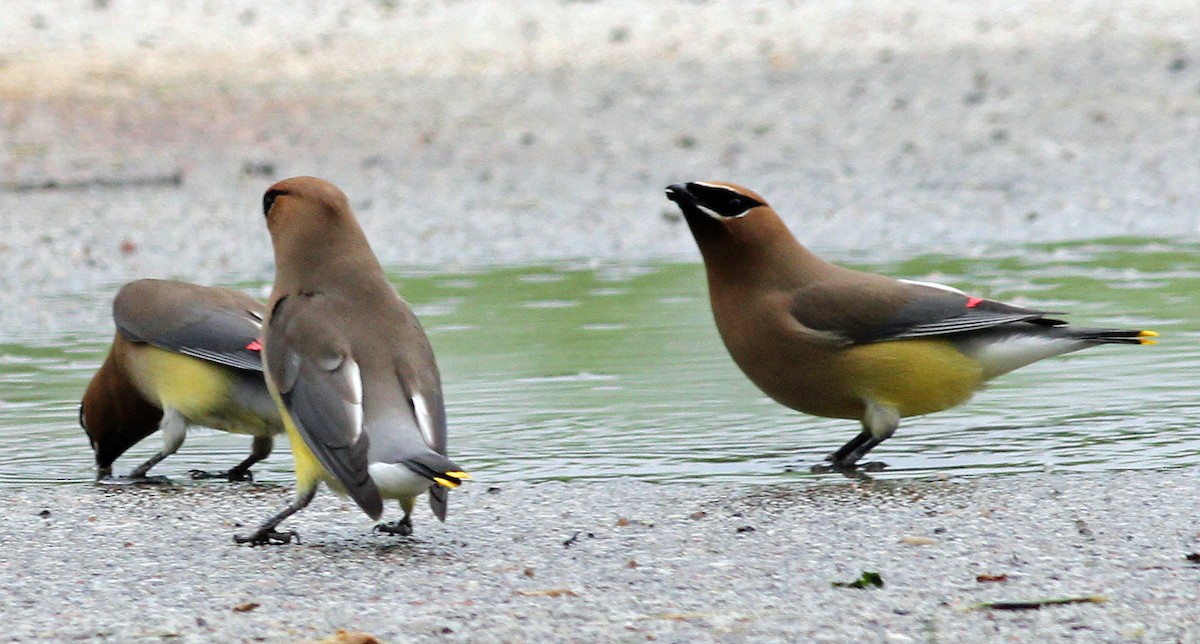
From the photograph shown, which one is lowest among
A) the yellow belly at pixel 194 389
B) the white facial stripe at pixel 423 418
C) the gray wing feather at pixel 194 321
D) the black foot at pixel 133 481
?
the black foot at pixel 133 481

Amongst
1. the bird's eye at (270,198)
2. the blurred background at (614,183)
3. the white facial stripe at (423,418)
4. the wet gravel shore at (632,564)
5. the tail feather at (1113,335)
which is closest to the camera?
the wet gravel shore at (632,564)

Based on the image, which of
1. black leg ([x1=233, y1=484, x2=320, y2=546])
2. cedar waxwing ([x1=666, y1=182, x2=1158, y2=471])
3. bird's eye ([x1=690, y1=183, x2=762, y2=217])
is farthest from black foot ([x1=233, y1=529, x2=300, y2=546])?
bird's eye ([x1=690, y1=183, x2=762, y2=217])

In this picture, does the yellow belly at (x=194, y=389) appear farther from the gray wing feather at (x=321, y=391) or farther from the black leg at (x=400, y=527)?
the black leg at (x=400, y=527)

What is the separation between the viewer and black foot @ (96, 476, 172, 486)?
235 inches

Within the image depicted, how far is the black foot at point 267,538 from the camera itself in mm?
4918

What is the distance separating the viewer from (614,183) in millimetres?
12844

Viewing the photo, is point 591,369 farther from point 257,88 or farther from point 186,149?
point 257,88

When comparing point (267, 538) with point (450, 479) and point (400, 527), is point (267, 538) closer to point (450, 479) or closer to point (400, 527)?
point (400, 527)

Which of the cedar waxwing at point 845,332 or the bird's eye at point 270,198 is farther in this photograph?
the cedar waxwing at point 845,332

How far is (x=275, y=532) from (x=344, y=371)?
436 mm

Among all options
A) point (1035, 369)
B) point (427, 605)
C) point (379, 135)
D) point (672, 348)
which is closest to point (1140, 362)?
point (1035, 369)

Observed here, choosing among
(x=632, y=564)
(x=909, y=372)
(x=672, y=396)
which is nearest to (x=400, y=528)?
(x=632, y=564)

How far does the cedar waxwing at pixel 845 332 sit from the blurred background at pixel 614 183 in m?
0.21

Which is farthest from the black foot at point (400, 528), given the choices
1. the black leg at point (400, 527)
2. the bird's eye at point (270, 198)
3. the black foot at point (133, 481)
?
the black foot at point (133, 481)
